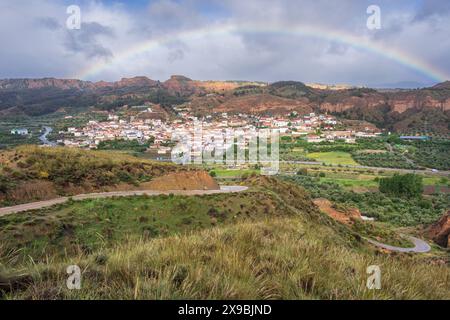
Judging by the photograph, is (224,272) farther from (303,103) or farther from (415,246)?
(303,103)

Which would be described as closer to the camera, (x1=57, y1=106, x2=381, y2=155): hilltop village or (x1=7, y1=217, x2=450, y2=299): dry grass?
(x1=7, y1=217, x2=450, y2=299): dry grass

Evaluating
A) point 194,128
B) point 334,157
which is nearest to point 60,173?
point 334,157

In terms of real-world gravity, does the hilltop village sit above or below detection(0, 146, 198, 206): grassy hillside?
above

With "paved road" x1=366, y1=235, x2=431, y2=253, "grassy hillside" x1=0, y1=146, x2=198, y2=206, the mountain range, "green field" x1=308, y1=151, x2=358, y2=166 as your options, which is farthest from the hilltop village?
"paved road" x1=366, y1=235, x2=431, y2=253

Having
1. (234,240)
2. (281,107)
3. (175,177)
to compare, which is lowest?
(175,177)

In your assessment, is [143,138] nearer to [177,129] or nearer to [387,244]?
[177,129]

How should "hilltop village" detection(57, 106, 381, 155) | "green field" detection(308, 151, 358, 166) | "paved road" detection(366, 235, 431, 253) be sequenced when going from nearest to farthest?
1. "paved road" detection(366, 235, 431, 253)
2. "green field" detection(308, 151, 358, 166)
3. "hilltop village" detection(57, 106, 381, 155)

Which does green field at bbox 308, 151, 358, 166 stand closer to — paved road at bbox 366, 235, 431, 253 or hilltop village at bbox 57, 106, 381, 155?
hilltop village at bbox 57, 106, 381, 155
